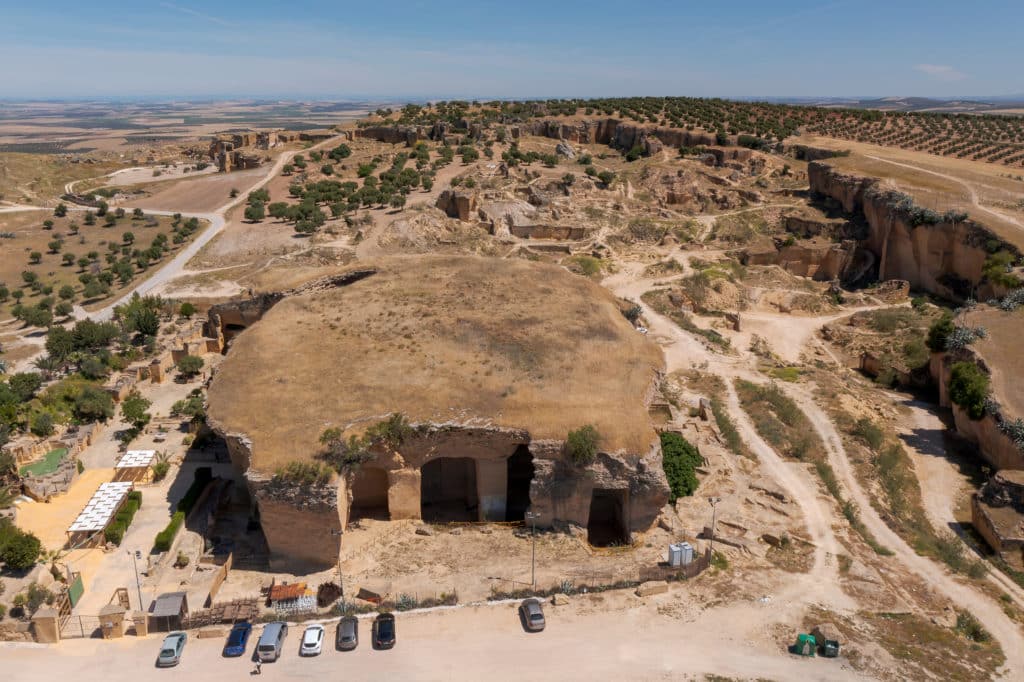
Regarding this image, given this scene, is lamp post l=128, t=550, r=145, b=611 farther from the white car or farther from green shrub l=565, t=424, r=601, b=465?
green shrub l=565, t=424, r=601, b=465

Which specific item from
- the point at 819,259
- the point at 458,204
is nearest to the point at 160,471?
the point at 458,204

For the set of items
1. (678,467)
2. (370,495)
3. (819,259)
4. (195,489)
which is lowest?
(195,489)

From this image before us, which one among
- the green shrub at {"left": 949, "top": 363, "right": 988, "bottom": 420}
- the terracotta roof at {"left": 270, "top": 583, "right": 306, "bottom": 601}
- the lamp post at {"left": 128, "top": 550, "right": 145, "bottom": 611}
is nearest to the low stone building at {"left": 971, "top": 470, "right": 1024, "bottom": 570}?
the green shrub at {"left": 949, "top": 363, "right": 988, "bottom": 420}

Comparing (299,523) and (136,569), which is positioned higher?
(299,523)

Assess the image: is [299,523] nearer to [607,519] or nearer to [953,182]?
[607,519]

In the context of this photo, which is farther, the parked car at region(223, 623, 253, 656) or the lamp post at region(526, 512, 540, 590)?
the lamp post at region(526, 512, 540, 590)

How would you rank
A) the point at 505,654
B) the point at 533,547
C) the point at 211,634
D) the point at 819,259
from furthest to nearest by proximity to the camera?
1. the point at 819,259
2. the point at 533,547
3. the point at 211,634
4. the point at 505,654

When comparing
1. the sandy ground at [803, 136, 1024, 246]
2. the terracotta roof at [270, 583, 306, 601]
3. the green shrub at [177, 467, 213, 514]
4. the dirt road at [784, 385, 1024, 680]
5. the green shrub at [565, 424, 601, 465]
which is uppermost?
the sandy ground at [803, 136, 1024, 246]
